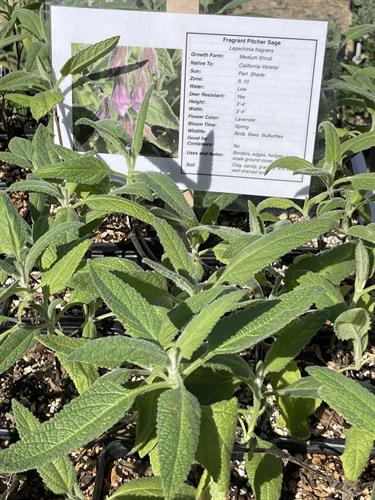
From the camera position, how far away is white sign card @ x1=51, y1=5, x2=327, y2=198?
3.84ft

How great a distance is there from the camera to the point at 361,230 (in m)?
0.97

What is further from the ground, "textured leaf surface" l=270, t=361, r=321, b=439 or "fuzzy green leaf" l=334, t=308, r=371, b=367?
"fuzzy green leaf" l=334, t=308, r=371, b=367

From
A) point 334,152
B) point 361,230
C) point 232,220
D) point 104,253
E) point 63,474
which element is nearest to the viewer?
point 63,474

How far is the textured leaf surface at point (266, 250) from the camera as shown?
771 mm

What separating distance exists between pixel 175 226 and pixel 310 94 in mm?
318

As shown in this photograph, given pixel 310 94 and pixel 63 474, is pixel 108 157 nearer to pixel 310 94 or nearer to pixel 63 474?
pixel 310 94

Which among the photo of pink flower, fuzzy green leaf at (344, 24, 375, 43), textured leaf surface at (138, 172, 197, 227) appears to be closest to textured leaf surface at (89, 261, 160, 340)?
textured leaf surface at (138, 172, 197, 227)

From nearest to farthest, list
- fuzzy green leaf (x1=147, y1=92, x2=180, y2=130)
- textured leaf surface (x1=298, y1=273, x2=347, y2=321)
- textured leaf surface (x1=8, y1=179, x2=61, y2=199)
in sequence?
textured leaf surface (x1=298, y1=273, x2=347, y2=321) < textured leaf surface (x1=8, y1=179, x2=61, y2=199) < fuzzy green leaf (x1=147, y1=92, x2=180, y2=130)

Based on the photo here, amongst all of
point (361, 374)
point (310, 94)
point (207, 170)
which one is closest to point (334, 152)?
point (310, 94)

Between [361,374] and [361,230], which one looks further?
[361,374]

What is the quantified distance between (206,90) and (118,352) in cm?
69

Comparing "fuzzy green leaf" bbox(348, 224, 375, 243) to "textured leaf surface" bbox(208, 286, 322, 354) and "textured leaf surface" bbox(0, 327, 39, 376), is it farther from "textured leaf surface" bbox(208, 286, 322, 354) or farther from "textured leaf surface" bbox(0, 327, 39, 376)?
"textured leaf surface" bbox(0, 327, 39, 376)

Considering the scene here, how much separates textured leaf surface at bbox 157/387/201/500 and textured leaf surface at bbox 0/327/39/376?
238 millimetres

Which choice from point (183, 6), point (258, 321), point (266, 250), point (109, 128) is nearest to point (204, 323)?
point (258, 321)
